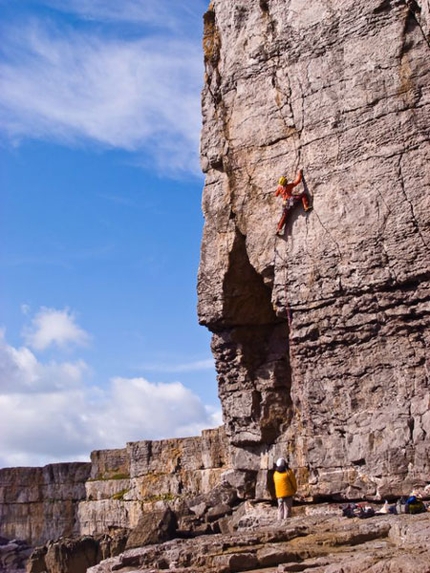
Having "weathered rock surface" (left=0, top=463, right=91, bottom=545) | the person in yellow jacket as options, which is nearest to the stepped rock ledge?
the person in yellow jacket

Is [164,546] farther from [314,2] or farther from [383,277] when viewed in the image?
[314,2]

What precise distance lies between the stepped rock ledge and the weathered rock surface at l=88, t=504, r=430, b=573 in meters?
0.04

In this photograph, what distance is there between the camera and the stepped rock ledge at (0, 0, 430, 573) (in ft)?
57.0

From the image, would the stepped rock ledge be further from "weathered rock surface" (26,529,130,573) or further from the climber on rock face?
the climber on rock face

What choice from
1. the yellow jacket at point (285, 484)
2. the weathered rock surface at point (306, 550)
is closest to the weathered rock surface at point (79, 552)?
the yellow jacket at point (285, 484)

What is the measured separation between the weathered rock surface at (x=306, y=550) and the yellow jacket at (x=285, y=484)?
231 cm

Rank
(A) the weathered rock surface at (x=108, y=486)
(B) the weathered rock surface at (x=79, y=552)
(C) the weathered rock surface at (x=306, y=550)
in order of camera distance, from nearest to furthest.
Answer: (C) the weathered rock surface at (x=306, y=550) → (B) the weathered rock surface at (x=79, y=552) → (A) the weathered rock surface at (x=108, y=486)

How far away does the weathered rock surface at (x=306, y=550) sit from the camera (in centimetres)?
1213

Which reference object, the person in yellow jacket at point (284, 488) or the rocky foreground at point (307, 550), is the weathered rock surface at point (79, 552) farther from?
the rocky foreground at point (307, 550)

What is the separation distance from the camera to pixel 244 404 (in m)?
21.6

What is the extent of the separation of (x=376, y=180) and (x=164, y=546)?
8.42 metres

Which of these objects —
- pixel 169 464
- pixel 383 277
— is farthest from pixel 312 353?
pixel 169 464

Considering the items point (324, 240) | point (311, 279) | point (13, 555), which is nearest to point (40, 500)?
point (13, 555)

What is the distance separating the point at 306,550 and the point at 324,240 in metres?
7.53
